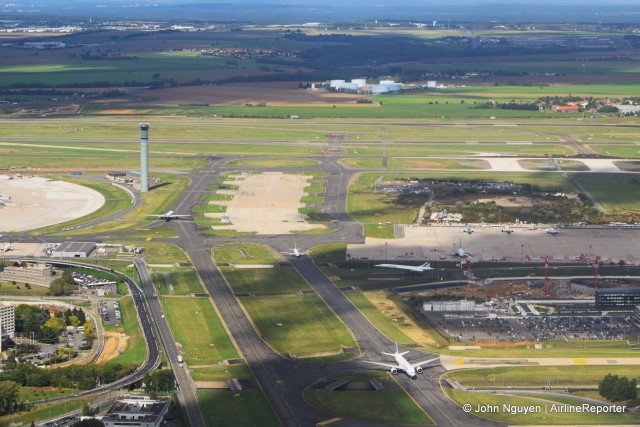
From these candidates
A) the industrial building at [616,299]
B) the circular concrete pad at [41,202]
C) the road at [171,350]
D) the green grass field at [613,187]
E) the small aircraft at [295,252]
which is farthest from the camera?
the green grass field at [613,187]

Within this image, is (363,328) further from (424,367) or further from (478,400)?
(478,400)

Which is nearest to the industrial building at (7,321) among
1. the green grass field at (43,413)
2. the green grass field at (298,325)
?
the green grass field at (43,413)

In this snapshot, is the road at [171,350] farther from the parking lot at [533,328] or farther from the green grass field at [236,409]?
the parking lot at [533,328]

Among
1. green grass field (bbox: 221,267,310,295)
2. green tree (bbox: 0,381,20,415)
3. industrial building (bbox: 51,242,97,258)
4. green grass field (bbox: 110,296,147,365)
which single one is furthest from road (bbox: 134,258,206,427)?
green tree (bbox: 0,381,20,415)

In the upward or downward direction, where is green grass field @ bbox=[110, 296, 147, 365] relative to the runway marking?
downward

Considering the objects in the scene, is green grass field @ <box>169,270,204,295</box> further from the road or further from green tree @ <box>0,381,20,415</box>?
green tree @ <box>0,381,20,415</box>

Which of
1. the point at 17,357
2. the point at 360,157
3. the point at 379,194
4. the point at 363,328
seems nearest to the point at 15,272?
the point at 17,357
